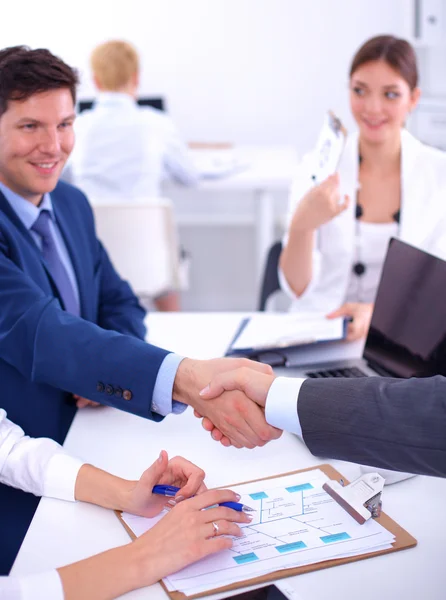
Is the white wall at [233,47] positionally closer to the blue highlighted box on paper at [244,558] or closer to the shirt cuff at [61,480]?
the shirt cuff at [61,480]

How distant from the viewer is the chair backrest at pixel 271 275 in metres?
2.43

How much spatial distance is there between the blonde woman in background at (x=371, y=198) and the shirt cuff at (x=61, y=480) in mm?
1137

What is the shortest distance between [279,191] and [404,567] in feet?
12.1

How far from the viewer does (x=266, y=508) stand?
3.54 feet

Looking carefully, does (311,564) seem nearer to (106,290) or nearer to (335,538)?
(335,538)

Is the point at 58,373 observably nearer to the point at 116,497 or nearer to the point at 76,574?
the point at 116,497

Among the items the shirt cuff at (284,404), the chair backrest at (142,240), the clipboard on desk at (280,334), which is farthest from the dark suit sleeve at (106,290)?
the chair backrest at (142,240)

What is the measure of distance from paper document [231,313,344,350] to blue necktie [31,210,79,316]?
0.39m

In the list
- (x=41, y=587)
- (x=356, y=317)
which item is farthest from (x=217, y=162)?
(x=41, y=587)

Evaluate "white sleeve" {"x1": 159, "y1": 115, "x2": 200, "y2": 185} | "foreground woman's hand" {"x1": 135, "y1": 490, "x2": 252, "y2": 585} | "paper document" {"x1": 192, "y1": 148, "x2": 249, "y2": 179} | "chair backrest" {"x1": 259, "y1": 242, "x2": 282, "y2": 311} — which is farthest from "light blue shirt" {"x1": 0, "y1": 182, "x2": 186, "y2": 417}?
"paper document" {"x1": 192, "y1": 148, "x2": 249, "y2": 179}

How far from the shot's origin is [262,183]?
3.73 m

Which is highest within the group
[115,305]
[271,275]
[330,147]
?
[330,147]

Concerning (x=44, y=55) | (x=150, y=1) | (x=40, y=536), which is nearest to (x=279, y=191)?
(x=150, y=1)

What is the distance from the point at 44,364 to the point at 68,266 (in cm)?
43
